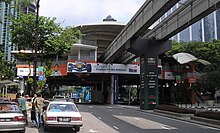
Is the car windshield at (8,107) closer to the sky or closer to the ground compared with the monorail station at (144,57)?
closer to the ground

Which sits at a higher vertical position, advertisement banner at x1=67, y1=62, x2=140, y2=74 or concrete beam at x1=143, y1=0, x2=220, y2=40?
concrete beam at x1=143, y1=0, x2=220, y2=40

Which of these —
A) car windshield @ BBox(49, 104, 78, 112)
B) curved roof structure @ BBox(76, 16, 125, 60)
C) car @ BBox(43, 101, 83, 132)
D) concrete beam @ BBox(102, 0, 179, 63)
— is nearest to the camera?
car @ BBox(43, 101, 83, 132)

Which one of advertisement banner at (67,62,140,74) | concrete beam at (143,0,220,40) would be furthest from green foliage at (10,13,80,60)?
advertisement banner at (67,62,140,74)

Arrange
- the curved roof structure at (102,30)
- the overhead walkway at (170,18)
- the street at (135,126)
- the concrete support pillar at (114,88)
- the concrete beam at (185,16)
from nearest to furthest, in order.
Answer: the street at (135,126) → the concrete beam at (185,16) → the overhead walkway at (170,18) → the concrete support pillar at (114,88) → the curved roof structure at (102,30)

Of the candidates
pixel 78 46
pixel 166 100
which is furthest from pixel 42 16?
pixel 166 100

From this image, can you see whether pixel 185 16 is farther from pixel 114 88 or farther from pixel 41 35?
pixel 114 88

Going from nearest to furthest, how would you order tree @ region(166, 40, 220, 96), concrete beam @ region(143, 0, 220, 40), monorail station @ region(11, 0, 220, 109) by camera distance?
concrete beam @ region(143, 0, 220, 40) → monorail station @ region(11, 0, 220, 109) → tree @ region(166, 40, 220, 96)

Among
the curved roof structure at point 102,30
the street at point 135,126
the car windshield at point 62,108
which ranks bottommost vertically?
the street at point 135,126

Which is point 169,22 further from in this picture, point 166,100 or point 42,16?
point 166,100

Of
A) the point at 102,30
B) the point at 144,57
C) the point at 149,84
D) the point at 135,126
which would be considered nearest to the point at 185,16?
the point at 144,57

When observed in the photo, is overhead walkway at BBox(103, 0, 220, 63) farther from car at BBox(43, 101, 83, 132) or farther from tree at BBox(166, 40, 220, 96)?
tree at BBox(166, 40, 220, 96)

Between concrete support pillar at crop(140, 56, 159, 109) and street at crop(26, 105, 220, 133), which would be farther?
concrete support pillar at crop(140, 56, 159, 109)

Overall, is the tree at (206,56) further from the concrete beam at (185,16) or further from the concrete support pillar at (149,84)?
the concrete beam at (185,16)

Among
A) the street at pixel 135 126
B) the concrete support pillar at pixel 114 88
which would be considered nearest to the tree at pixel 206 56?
the concrete support pillar at pixel 114 88
